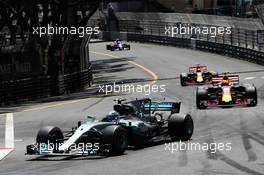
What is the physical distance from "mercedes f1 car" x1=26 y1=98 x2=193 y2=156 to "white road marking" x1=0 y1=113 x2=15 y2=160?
1.27 meters

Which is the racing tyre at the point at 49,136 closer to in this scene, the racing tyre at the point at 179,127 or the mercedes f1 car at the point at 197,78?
the racing tyre at the point at 179,127

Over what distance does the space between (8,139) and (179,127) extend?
15.4 ft

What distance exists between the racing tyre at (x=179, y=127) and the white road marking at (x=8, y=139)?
12.2 ft

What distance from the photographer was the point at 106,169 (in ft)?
38.5

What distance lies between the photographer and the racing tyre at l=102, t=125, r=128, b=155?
1317 centimetres

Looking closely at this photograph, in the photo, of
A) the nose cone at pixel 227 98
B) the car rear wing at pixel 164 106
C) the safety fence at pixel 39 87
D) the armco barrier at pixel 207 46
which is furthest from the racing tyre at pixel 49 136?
the armco barrier at pixel 207 46

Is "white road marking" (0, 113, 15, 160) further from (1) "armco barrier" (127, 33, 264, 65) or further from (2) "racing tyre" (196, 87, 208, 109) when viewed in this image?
(1) "armco barrier" (127, 33, 264, 65)

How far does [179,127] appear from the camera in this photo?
49.9 feet

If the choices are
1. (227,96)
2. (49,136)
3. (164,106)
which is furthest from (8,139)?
(227,96)

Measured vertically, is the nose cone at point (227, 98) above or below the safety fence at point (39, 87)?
above

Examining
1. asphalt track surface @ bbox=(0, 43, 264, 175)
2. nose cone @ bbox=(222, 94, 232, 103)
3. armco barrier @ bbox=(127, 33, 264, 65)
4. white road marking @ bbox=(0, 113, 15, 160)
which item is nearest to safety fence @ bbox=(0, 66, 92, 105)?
asphalt track surface @ bbox=(0, 43, 264, 175)

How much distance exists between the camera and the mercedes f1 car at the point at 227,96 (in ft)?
73.3

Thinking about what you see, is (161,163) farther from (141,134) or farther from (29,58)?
(29,58)

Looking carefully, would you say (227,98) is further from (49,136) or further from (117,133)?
(49,136)
